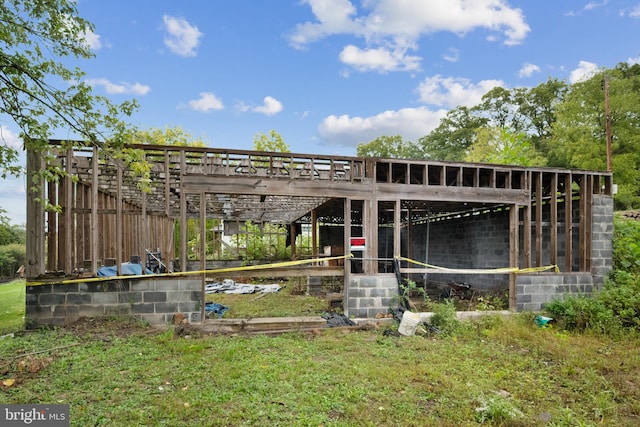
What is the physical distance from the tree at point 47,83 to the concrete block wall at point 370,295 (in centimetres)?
510

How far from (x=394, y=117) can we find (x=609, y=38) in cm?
2513

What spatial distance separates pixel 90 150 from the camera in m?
6.38

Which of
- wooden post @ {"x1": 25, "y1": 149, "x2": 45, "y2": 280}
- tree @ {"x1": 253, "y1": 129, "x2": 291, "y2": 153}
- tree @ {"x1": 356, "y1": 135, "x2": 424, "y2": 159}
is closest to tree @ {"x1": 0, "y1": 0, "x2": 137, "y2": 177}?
wooden post @ {"x1": 25, "y1": 149, "x2": 45, "y2": 280}

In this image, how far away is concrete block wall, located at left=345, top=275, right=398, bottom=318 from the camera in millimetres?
7598

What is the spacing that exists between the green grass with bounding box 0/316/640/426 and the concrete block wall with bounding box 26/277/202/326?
309 millimetres

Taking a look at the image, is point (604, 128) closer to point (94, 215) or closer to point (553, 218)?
point (553, 218)

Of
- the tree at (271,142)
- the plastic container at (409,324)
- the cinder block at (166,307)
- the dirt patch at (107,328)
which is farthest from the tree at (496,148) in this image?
the dirt patch at (107,328)

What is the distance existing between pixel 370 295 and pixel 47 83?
6351mm

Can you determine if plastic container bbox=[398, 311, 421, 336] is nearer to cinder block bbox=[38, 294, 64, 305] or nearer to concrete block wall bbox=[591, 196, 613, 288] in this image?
concrete block wall bbox=[591, 196, 613, 288]

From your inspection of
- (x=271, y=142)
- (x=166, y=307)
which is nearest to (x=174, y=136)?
(x=271, y=142)

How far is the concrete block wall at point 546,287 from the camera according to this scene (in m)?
8.37

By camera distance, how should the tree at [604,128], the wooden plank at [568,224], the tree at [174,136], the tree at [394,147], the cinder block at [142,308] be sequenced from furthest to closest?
the tree at [394,147]
the tree at [174,136]
the tree at [604,128]
the wooden plank at [568,224]
the cinder block at [142,308]

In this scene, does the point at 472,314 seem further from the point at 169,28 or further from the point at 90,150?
the point at 169,28

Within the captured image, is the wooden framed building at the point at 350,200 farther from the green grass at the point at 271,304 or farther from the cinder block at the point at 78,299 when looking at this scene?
the green grass at the point at 271,304
